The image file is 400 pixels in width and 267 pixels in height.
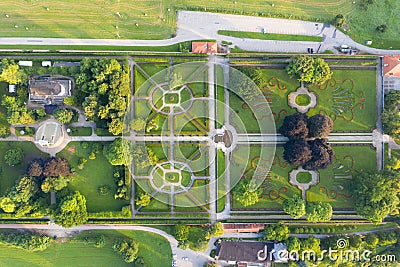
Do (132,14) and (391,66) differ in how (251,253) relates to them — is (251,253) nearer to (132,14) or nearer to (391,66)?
(391,66)

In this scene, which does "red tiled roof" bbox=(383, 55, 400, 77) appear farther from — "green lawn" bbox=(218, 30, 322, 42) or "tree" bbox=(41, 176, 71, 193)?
"tree" bbox=(41, 176, 71, 193)

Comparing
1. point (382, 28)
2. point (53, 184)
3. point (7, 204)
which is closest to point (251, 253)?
point (53, 184)

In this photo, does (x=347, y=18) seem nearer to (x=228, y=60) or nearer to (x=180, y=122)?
(x=228, y=60)

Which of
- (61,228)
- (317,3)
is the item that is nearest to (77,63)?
(61,228)

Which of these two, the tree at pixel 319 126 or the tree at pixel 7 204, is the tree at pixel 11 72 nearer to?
the tree at pixel 7 204

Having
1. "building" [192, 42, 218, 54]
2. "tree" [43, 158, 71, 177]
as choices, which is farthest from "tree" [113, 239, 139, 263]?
"building" [192, 42, 218, 54]

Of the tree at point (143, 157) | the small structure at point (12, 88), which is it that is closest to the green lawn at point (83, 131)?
the tree at point (143, 157)

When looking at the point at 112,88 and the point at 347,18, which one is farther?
the point at 347,18
